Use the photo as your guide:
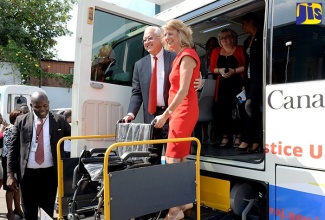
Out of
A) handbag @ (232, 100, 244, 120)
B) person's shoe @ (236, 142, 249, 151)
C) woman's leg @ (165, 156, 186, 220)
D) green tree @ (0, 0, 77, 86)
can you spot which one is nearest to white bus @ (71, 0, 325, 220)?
person's shoe @ (236, 142, 249, 151)

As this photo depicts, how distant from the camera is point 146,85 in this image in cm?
321

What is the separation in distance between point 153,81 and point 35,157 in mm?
1426

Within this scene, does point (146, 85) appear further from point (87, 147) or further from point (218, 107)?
point (218, 107)

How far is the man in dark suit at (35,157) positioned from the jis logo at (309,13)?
2.46 m

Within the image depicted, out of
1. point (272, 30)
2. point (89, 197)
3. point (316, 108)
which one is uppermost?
point (272, 30)

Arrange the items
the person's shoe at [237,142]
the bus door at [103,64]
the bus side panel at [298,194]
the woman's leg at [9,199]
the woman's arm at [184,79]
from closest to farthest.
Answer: the bus side panel at [298,194]
the woman's arm at [184,79]
the bus door at [103,64]
the person's shoe at [237,142]
the woman's leg at [9,199]

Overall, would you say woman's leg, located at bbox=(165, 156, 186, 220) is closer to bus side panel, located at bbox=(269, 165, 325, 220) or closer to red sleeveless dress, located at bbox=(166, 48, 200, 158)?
red sleeveless dress, located at bbox=(166, 48, 200, 158)

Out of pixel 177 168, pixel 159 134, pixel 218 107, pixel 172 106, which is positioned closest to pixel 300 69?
pixel 172 106

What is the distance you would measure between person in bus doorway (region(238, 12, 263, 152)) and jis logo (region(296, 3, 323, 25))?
90 centimetres

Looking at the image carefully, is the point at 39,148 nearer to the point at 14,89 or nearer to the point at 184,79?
the point at 184,79

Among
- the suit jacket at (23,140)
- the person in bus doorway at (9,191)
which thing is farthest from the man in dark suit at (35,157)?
the person in bus doorway at (9,191)

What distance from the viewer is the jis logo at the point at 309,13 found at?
7.09 feet

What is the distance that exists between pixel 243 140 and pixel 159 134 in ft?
3.58

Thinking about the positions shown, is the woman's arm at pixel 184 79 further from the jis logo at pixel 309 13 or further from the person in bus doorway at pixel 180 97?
the jis logo at pixel 309 13
